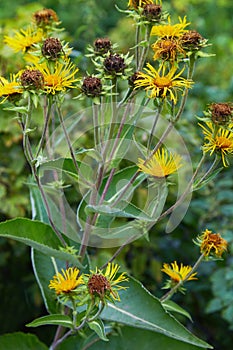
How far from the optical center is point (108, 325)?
1159 mm

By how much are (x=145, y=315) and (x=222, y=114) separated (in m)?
0.36

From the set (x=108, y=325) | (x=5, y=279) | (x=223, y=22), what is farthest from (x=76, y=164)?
(x=223, y=22)

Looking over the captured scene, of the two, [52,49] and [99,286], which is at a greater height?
[52,49]

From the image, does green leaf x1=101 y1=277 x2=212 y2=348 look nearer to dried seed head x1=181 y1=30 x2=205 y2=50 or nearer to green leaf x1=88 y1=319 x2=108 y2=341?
green leaf x1=88 y1=319 x2=108 y2=341

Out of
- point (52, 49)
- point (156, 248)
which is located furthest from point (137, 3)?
point (156, 248)

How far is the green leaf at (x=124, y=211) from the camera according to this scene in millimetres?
863

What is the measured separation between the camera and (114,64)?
0.88 metres

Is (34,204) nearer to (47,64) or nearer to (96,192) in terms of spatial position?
(96,192)

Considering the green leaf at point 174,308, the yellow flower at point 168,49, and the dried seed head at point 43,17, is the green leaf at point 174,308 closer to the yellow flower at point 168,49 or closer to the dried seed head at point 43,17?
the yellow flower at point 168,49

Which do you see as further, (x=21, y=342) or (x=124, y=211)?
(x=21, y=342)

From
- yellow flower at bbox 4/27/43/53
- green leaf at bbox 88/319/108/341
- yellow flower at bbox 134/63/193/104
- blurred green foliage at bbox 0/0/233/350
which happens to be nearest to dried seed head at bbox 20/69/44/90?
yellow flower at bbox 134/63/193/104

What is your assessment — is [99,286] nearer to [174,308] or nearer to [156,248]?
[174,308]

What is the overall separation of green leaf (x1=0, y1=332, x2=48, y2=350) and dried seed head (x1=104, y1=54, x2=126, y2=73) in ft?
1.94

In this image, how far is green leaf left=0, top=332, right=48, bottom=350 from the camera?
1165 mm
